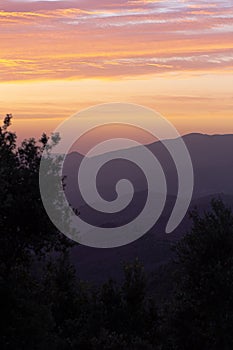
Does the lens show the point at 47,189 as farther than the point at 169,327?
No

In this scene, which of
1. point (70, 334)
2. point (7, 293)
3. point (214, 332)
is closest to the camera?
point (7, 293)

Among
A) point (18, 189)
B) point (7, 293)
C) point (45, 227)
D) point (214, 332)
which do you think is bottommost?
point (214, 332)

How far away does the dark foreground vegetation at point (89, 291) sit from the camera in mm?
27328

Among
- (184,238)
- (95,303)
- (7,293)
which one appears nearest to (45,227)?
(7,293)

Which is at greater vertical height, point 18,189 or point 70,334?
point 18,189

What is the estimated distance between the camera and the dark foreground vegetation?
27.3 metres

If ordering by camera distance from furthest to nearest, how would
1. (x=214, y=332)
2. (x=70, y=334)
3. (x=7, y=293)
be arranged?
1. (x=70, y=334)
2. (x=214, y=332)
3. (x=7, y=293)

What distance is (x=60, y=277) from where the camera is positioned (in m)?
40.8

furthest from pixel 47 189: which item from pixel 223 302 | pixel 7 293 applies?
pixel 223 302

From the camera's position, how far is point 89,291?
4147 centimetres

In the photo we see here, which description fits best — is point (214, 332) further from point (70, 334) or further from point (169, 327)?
point (70, 334)

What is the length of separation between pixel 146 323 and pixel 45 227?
14750 millimetres

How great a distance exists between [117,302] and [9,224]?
15.1 metres

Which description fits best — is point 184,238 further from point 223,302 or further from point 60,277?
point 60,277
